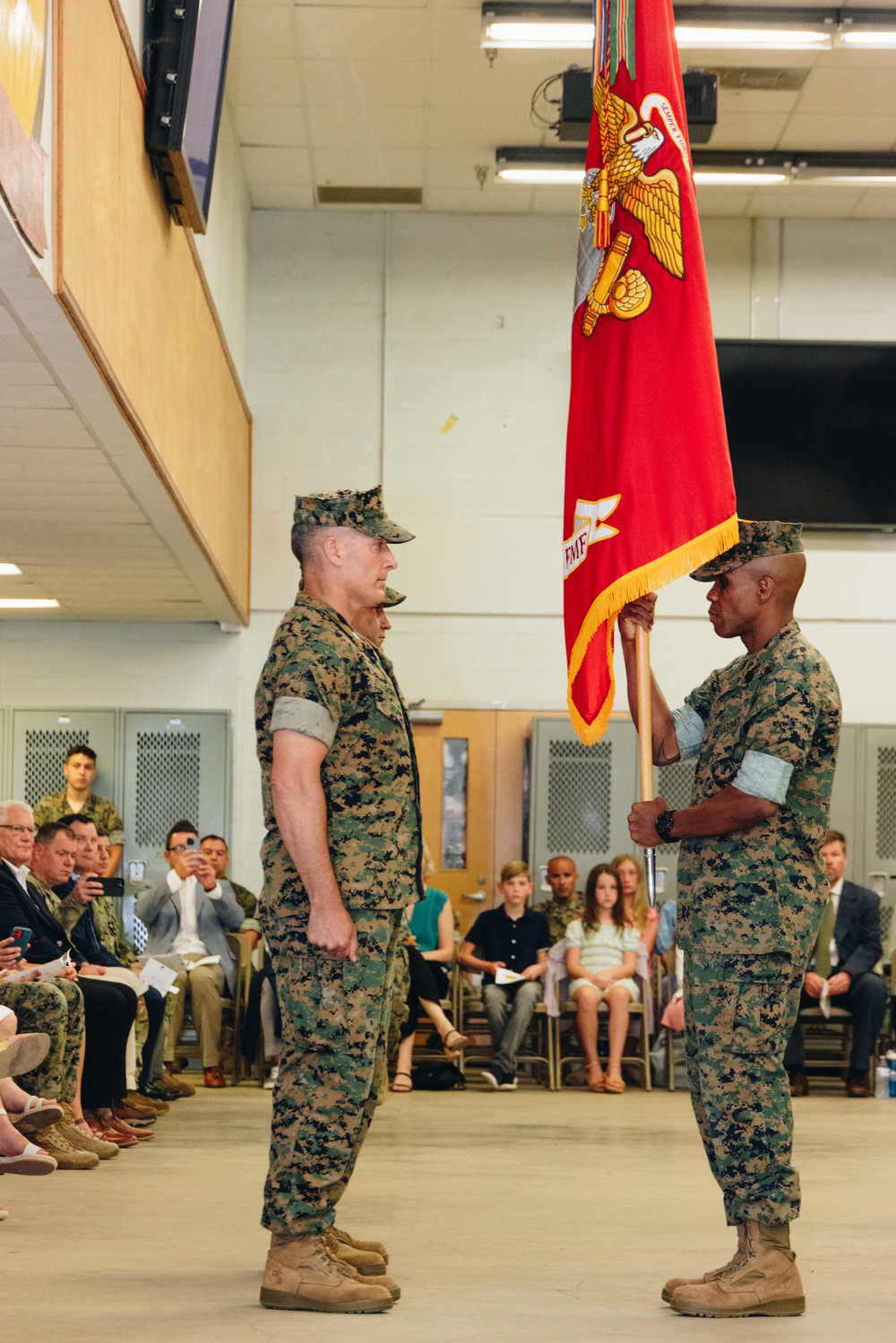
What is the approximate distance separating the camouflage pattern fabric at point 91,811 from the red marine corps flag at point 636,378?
5837 mm

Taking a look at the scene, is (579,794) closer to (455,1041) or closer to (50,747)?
(455,1041)

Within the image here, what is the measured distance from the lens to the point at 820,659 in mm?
3365

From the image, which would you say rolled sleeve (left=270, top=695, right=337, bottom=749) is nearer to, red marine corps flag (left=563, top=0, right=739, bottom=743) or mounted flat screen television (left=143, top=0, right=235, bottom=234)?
red marine corps flag (left=563, top=0, right=739, bottom=743)

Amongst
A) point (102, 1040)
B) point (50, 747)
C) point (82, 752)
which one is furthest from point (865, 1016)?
point (50, 747)

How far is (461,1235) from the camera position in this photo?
391cm

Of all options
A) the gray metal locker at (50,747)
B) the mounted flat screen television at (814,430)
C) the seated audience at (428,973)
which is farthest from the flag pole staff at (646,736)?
the mounted flat screen television at (814,430)

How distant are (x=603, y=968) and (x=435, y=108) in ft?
16.8

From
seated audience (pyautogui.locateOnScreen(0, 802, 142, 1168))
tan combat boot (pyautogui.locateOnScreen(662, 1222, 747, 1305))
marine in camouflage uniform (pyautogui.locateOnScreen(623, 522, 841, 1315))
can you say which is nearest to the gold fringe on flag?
marine in camouflage uniform (pyautogui.locateOnScreen(623, 522, 841, 1315))

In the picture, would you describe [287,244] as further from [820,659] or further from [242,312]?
[820,659]

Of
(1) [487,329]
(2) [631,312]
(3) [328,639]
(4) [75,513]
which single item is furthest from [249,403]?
(3) [328,639]

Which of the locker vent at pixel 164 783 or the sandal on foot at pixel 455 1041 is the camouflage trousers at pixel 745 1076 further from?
the locker vent at pixel 164 783

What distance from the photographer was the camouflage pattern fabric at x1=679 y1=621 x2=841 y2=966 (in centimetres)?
321

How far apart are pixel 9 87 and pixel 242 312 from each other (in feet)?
21.8

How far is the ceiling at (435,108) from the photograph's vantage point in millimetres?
8102
